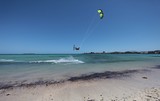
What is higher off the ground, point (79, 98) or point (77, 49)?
point (77, 49)

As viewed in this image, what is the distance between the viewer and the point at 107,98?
4.95 meters

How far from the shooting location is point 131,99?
4719mm

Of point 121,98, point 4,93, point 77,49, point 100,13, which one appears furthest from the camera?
point 77,49

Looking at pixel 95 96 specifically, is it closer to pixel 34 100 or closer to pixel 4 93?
pixel 34 100

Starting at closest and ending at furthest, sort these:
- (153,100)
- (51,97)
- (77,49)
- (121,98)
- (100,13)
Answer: (153,100)
(121,98)
(51,97)
(100,13)
(77,49)

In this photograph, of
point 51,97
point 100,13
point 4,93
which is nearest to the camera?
point 51,97

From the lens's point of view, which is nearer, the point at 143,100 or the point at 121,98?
the point at 143,100

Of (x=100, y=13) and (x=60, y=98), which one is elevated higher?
(x=100, y=13)

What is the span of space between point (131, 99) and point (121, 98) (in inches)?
13.9

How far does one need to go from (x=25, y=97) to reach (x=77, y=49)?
7.30 metres

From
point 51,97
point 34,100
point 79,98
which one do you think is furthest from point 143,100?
point 34,100

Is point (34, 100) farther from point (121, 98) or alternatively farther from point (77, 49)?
point (77, 49)

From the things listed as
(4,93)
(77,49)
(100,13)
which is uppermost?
(100,13)

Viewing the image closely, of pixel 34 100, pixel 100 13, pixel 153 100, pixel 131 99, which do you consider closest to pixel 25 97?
pixel 34 100
